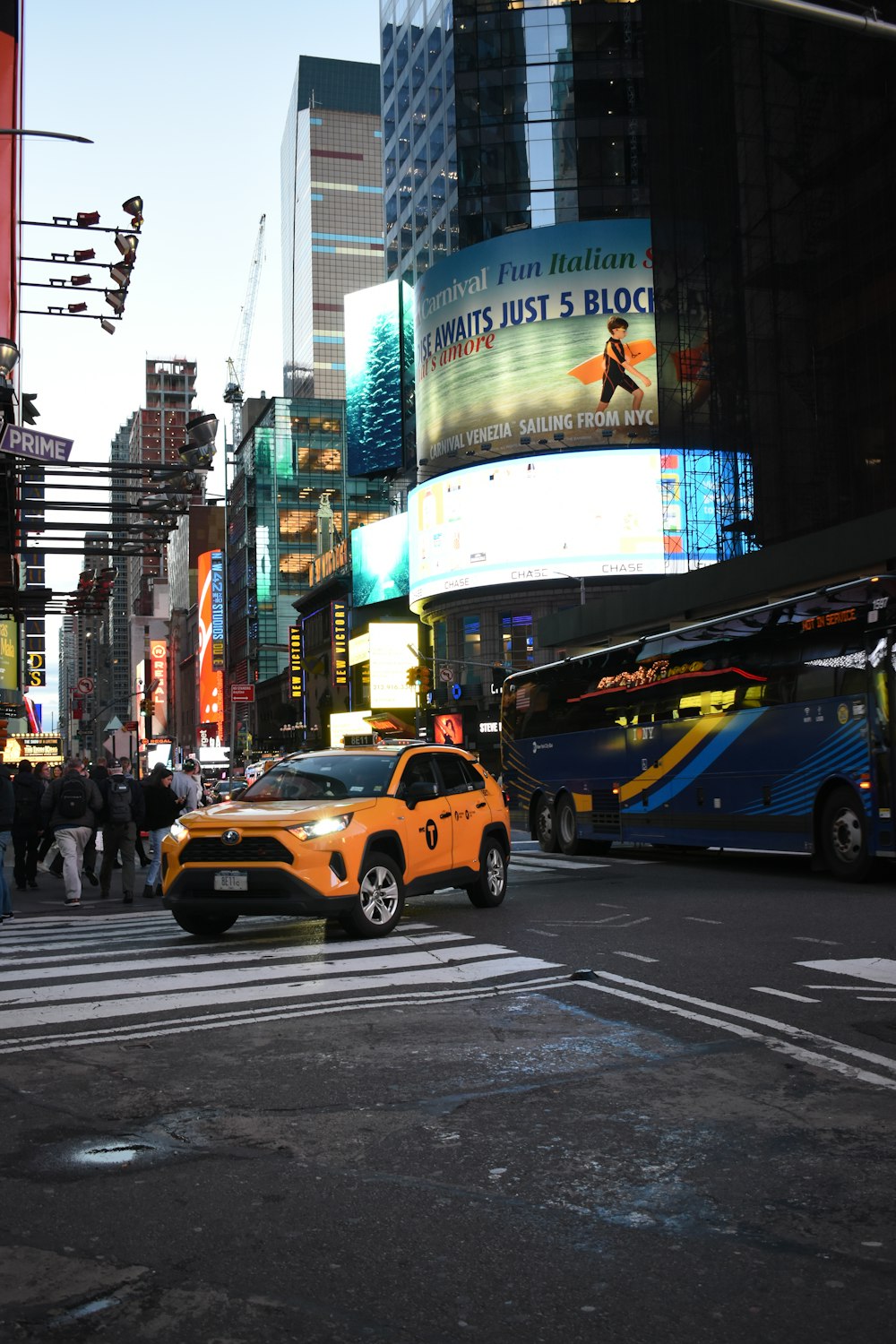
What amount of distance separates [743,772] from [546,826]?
7634mm

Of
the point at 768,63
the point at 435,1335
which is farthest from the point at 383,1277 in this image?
the point at 768,63

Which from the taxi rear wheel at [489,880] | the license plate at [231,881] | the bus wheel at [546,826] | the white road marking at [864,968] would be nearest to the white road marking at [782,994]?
the white road marking at [864,968]

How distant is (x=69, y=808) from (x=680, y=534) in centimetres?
5552

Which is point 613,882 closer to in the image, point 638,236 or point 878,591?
point 878,591

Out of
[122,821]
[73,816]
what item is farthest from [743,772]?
[73,816]

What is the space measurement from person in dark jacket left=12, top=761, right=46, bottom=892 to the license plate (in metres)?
9.46

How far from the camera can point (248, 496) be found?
467ft

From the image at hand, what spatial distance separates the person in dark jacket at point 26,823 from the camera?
21.0 meters

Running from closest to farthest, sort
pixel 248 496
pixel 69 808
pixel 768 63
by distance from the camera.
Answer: pixel 69 808
pixel 768 63
pixel 248 496

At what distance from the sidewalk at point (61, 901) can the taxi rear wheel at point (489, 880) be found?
4.31 metres

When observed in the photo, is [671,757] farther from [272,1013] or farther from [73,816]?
[272,1013]

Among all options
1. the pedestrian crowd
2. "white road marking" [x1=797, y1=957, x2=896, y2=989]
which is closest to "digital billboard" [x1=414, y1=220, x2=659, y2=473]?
the pedestrian crowd

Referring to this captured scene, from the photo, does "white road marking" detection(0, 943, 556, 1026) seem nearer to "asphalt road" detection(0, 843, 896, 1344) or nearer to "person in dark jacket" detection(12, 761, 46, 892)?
"asphalt road" detection(0, 843, 896, 1344)

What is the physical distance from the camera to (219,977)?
10594mm
